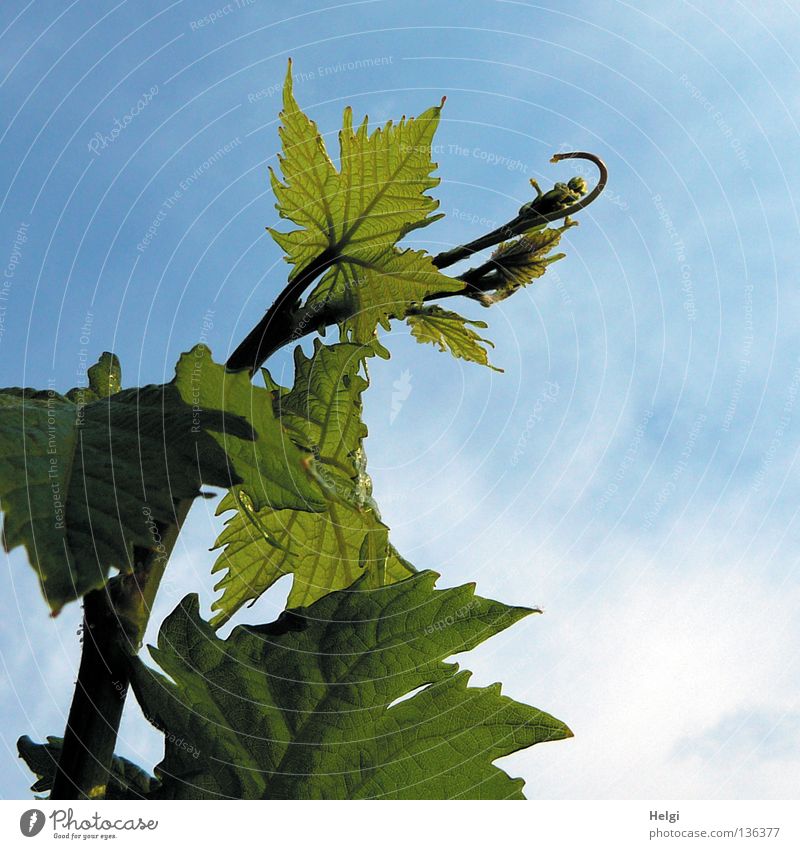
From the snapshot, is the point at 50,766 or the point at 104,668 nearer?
the point at 104,668

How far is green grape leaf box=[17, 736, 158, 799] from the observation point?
1.30 feet

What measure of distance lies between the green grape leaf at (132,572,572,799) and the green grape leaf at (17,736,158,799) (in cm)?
6

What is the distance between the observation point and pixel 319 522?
0.41 m

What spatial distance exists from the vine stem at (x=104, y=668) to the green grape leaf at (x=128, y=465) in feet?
0.10

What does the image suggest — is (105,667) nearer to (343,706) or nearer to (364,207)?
(343,706)

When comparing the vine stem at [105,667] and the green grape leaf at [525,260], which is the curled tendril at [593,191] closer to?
the green grape leaf at [525,260]

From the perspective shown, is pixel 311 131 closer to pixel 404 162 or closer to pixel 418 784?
pixel 404 162

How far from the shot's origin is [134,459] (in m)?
0.30

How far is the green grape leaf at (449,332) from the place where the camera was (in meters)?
0.40

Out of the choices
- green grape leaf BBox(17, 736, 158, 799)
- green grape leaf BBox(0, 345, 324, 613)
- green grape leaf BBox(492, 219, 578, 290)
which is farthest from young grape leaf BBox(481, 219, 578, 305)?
green grape leaf BBox(17, 736, 158, 799)

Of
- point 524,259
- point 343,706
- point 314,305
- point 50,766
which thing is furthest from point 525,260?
point 50,766

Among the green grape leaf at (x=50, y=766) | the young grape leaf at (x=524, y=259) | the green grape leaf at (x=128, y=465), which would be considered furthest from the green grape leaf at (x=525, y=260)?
the green grape leaf at (x=50, y=766)

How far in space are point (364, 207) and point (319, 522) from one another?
0.52 feet

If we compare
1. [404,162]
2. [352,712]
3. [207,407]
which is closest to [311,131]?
[404,162]
